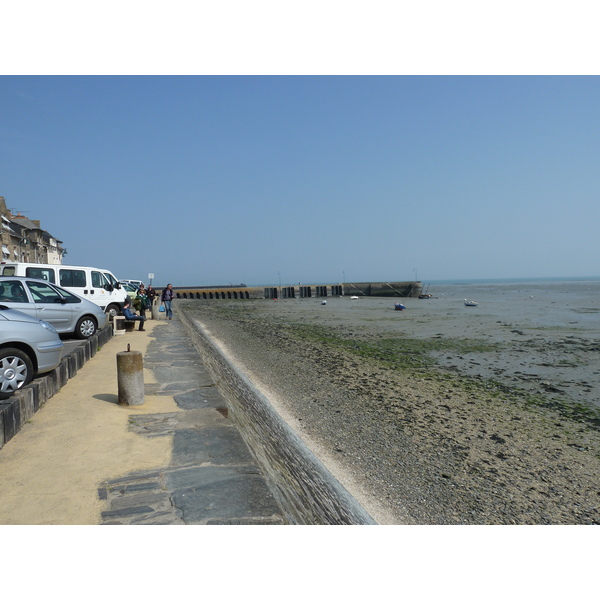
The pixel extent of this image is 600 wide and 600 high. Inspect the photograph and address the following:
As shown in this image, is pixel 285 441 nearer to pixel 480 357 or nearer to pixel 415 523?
pixel 415 523

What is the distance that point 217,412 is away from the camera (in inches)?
247

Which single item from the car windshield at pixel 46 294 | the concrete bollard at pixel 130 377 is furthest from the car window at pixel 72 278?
the concrete bollard at pixel 130 377

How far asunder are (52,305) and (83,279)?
18.0 feet

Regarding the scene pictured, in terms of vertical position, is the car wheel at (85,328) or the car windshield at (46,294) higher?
the car windshield at (46,294)

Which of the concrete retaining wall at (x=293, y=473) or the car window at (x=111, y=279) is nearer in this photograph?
the concrete retaining wall at (x=293, y=473)

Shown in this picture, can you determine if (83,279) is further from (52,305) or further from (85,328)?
(52,305)

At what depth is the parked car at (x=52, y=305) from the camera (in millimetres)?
9820

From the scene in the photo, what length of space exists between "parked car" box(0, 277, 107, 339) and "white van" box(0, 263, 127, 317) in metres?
2.81

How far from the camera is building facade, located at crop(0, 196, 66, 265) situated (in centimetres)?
4122

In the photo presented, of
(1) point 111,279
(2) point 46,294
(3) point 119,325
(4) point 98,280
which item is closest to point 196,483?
(2) point 46,294

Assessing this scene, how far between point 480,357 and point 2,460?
1485 cm

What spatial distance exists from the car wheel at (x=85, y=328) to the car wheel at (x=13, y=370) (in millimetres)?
5616

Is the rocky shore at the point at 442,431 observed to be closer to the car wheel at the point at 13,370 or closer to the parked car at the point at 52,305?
the car wheel at the point at 13,370

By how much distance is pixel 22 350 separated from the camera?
21.5 feet
